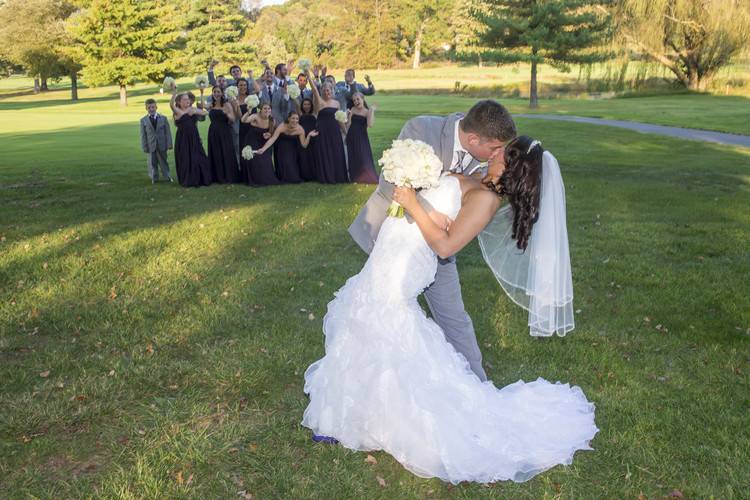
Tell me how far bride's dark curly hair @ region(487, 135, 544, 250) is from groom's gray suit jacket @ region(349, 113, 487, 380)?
0.51m

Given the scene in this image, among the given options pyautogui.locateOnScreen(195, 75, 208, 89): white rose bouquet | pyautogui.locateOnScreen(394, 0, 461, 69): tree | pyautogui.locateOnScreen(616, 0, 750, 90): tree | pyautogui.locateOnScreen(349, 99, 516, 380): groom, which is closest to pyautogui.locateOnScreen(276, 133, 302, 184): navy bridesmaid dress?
pyautogui.locateOnScreen(195, 75, 208, 89): white rose bouquet

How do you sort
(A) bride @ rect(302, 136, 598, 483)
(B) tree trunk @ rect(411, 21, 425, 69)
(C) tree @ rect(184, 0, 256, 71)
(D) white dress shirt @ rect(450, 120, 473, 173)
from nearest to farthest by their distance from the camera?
(A) bride @ rect(302, 136, 598, 483) → (D) white dress shirt @ rect(450, 120, 473, 173) → (C) tree @ rect(184, 0, 256, 71) → (B) tree trunk @ rect(411, 21, 425, 69)

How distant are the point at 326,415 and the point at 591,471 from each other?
5.93 feet

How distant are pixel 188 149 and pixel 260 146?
173cm

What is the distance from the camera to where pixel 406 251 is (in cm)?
453

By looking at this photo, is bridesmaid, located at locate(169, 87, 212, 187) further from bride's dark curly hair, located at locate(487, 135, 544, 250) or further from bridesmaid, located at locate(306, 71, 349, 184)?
bride's dark curly hair, located at locate(487, 135, 544, 250)

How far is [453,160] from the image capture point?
4.69 meters

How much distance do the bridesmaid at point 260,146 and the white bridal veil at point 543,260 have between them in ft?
36.6

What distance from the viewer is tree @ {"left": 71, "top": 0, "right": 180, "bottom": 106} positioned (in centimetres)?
5266

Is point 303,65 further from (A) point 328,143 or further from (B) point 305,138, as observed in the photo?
(A) point 328,143

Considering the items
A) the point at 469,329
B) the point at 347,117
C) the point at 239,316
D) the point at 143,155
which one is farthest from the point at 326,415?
the point at 143,155

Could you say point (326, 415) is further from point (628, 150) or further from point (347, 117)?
point (628, 150)

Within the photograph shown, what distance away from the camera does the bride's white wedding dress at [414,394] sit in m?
4.30

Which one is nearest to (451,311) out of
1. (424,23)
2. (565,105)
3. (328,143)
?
(328,143)
